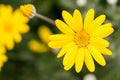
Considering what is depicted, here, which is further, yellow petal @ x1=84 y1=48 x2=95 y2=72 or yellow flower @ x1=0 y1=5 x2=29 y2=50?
yellow flower @ x1=0 y1=5 x2=29 y2=50

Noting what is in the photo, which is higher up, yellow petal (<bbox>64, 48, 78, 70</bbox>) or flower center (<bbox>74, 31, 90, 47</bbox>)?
flower center (<bbox>74, 31, 90, 47</bbox>)

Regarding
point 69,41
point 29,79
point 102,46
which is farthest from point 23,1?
point 29,79

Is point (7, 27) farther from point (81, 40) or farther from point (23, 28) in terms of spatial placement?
point (81, 40)

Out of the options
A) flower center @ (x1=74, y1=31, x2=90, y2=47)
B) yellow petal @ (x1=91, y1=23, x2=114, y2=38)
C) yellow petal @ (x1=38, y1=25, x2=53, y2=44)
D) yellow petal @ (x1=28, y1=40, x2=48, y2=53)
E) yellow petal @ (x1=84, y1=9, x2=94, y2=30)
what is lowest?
yellow petal @ (x1=91, y1=23, x2=114, y2=38)

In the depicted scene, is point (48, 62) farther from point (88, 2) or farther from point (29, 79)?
point (88, 2)

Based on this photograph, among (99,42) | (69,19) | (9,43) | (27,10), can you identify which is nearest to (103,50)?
(99,42)

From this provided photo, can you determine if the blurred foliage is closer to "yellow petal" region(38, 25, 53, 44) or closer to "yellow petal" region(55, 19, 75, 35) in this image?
"yellow petal" region(38, 25, 53, 44)

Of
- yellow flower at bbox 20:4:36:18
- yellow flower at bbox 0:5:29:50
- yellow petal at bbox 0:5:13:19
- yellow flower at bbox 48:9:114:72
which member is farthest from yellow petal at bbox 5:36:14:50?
yellow flower at bbox 48:9:114:72
